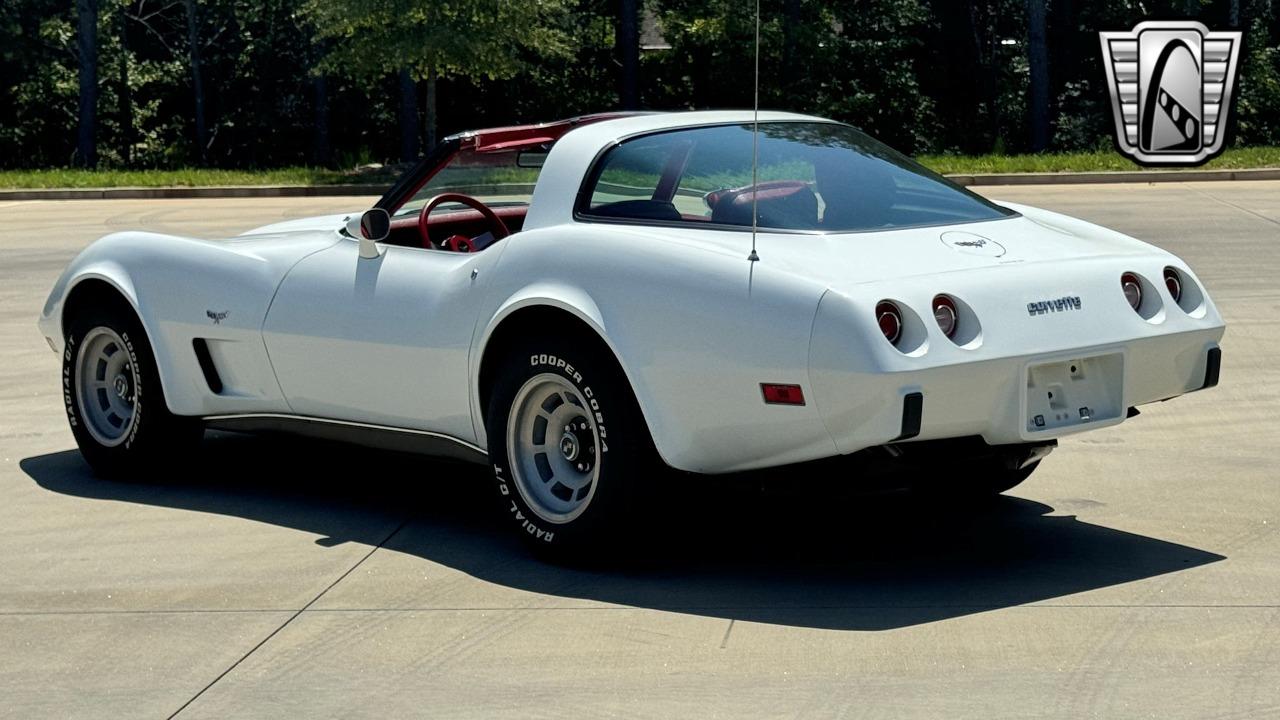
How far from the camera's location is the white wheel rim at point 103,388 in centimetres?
733

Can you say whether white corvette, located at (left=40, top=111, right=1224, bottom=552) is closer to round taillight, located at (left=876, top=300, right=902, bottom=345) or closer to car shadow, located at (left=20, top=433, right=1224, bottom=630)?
round taillight, located at (left=876, top=300, right=902, bottom=345)

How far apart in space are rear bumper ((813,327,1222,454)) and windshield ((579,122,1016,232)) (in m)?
0.71

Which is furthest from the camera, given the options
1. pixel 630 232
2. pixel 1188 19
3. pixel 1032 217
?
pixel 1188 19

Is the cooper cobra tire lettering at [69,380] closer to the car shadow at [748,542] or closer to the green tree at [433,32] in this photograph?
the car shadow at [748,542]

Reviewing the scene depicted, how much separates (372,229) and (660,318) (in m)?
1.44

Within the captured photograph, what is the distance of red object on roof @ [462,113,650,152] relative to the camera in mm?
6445

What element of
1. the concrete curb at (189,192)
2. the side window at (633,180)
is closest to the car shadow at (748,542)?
the side window at (633,180)

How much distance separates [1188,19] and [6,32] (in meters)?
25.1

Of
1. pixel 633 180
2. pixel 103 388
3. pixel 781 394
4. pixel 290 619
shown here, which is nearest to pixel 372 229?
pixel 633 180

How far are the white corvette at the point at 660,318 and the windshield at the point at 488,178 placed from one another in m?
0.01

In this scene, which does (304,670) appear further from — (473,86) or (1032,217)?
(473,86)

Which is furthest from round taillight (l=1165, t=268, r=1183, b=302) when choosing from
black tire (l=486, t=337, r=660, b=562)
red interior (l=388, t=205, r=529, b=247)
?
red interior (l=388, t=205, r=529, b=247)

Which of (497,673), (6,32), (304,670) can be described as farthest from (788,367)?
(6,32)

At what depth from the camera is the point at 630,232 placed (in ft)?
18.5
